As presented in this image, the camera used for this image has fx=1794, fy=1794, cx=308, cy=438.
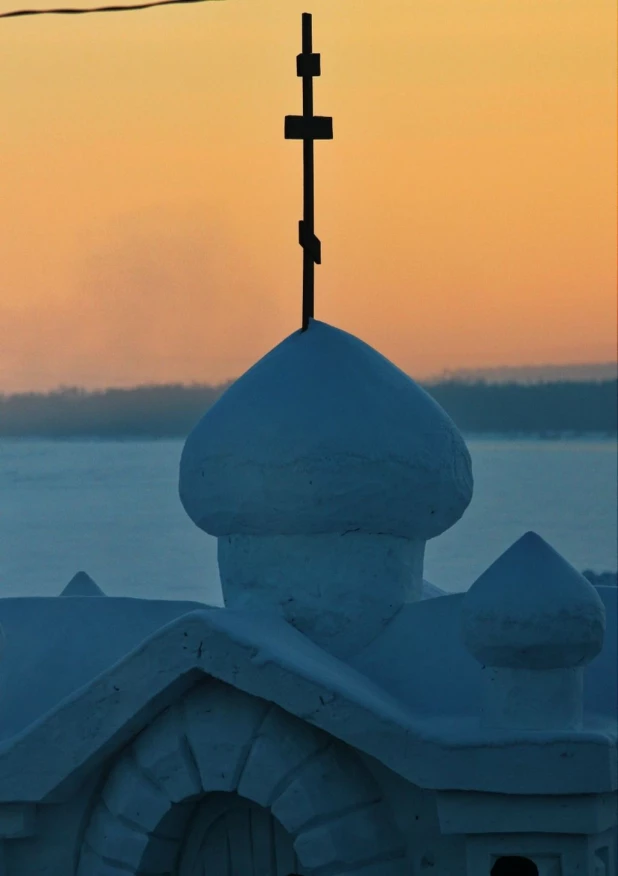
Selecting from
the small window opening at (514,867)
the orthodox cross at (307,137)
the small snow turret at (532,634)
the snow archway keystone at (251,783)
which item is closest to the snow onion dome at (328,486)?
the orthodox cross at (307,137)

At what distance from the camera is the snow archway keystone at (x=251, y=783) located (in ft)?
32.1

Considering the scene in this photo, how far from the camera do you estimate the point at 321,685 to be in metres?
9.59

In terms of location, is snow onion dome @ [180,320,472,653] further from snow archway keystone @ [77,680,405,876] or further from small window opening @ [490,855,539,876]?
small window opening @ [490,855,539,876]

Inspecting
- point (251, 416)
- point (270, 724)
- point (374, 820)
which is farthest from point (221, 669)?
point (251, 416)

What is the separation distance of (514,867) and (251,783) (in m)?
1.49

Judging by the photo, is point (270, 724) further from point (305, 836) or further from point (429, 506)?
point (429, 506)

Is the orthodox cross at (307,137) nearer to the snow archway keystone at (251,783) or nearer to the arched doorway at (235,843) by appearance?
the snow archway keystone at (251,783)

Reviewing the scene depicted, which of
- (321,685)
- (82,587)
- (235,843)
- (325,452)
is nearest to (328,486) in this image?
(325,452)

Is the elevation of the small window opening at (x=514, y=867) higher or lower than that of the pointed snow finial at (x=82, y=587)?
lower

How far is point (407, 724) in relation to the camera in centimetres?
954

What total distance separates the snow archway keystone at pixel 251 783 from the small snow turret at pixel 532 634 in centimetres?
89

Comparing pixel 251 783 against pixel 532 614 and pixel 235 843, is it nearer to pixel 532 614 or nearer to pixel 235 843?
pixel 235 843

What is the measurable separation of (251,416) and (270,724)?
6.67 ft

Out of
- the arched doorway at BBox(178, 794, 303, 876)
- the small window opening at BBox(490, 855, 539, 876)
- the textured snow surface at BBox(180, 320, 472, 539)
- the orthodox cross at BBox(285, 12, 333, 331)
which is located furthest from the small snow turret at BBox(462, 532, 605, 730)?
the orthodox cross at BBox(285, 12, 333, 331)
